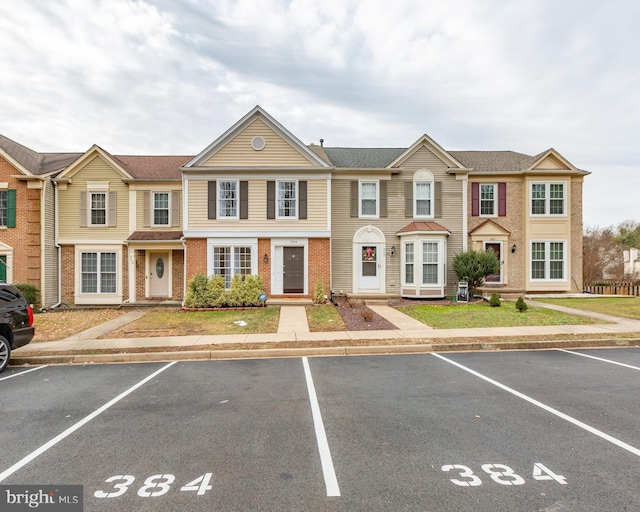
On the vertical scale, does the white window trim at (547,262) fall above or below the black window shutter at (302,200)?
below

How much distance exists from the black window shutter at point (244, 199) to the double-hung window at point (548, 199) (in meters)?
14.7

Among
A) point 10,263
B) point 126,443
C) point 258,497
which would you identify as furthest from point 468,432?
point 10,263

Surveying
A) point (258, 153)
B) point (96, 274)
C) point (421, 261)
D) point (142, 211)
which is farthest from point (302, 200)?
point (96, 274)

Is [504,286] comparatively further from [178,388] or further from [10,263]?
[10,263]

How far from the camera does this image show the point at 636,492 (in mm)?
2986

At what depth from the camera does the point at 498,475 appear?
3262mm

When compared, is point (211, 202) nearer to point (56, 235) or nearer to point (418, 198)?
point (56, 235)

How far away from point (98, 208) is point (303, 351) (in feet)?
47.8

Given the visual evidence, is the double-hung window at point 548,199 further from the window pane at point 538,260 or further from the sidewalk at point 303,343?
the sidewalk at point 303,343

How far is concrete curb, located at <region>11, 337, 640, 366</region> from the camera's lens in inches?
300

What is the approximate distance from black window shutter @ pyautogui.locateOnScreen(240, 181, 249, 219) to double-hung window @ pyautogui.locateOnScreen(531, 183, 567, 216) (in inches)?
577

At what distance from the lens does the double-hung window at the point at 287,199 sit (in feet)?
53.2

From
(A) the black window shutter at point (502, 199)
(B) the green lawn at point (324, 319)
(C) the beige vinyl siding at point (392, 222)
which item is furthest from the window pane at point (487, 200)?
(B) the green lawn at point (324, 319)

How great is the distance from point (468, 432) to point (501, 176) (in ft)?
55.8
